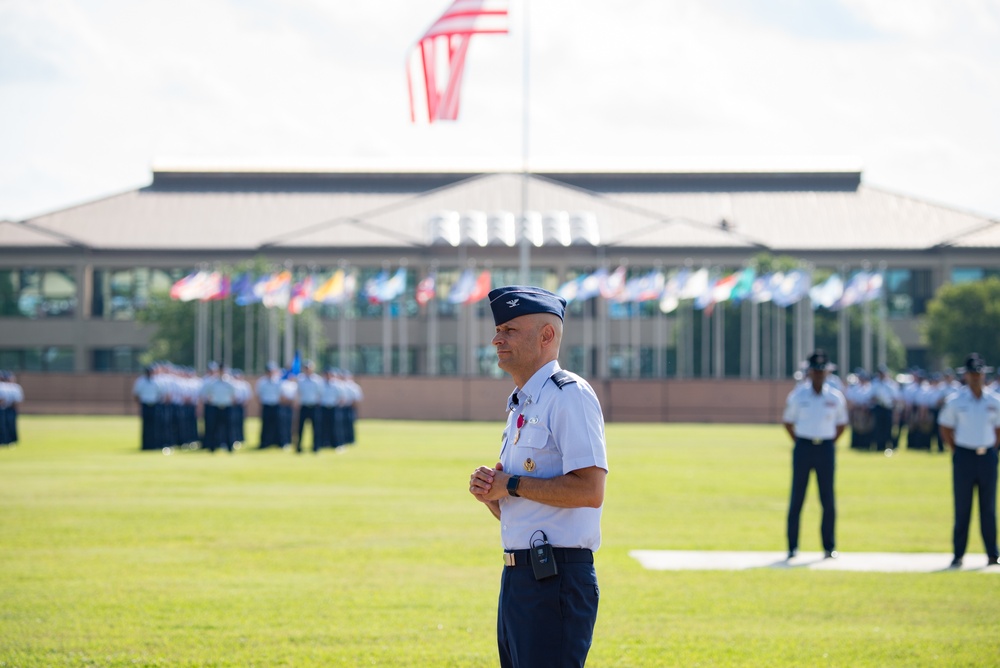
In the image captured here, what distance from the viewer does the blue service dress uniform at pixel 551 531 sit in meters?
5.13

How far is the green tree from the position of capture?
68312 mm

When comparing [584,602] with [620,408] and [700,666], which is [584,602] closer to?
[700,666]

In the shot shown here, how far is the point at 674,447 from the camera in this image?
119 ft

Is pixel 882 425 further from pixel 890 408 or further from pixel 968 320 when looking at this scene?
pixel 968 320

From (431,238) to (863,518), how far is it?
56.2 m

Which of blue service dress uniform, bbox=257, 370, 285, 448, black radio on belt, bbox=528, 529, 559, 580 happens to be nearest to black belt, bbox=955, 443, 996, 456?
black radio on belt, bbox=528, 529, 559, 580

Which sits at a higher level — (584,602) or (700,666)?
(584,602)

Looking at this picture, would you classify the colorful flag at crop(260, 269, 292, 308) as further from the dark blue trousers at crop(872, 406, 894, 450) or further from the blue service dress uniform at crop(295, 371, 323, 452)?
the dark blue trousers at crop(872, 406, 894, 450)

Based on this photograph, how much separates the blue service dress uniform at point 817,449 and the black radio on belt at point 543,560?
9158mm

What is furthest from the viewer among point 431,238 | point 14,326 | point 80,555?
point 14,326

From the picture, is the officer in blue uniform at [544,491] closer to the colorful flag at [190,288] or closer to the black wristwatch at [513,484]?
the black wristwatch at [513,484]

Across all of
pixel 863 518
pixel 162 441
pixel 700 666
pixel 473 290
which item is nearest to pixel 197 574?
pixel 700 666

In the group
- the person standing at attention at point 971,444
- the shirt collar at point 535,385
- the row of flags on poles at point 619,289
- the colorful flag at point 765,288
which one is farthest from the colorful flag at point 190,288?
the shirt collar at point 535,385

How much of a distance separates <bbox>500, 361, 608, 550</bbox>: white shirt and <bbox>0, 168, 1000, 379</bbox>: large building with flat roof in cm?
6311
